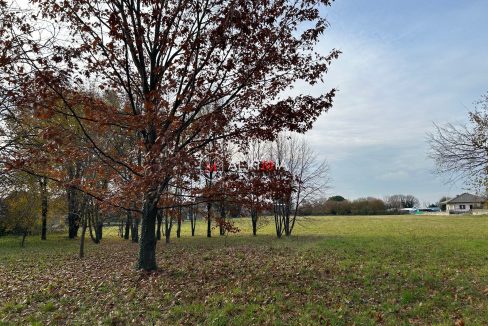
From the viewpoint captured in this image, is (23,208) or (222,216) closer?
(222,216)

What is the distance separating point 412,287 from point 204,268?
5146mm

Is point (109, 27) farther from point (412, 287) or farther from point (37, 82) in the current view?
point (412, 287)

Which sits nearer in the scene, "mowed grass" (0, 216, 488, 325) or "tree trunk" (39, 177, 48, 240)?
"mowed grass" (0, 216, 488, 325)

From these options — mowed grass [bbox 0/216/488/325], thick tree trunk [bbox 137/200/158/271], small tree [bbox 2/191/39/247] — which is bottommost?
mowed grass [bbox 0/216/488/325]

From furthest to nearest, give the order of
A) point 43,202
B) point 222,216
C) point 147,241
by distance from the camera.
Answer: point 43,202
point 222,216
point 147,241

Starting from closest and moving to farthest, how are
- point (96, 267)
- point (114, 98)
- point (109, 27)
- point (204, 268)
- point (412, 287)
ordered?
point (412, 287), point (109, 27), point (204, 268), point (96, 267), point (114, 98)

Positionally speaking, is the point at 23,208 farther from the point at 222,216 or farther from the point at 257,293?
the point at 257,293

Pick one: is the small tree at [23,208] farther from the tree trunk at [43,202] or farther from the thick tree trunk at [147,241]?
the thick tree trunk at [147,241]

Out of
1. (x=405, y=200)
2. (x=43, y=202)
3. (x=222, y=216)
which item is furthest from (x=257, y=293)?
(x=405, y=200)

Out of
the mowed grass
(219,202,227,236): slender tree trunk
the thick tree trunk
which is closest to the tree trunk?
the mowed grass

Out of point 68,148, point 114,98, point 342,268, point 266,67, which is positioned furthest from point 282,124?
point 114,98

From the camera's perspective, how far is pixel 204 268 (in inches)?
387

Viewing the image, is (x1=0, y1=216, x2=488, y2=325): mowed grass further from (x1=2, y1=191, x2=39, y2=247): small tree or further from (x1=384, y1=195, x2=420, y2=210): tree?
(x1=384, y1=195, x2=420, y2=210): tree

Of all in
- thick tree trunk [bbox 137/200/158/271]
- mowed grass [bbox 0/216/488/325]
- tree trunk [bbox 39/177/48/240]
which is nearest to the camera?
mowed grass [bbox 0/216/488/325]
